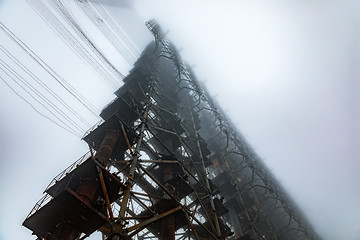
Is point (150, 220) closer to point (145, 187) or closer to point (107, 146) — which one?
point (145, 187)

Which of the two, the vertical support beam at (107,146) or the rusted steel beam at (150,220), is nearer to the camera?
the rusted steel beam at (150,220)

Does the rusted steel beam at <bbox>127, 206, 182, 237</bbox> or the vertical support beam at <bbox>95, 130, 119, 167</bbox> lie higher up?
the vertical support beam at <bbox>95, 130, 119, 167</bbox>

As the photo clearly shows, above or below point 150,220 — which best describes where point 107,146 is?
above

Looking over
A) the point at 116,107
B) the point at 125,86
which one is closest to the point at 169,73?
the point at 125,86

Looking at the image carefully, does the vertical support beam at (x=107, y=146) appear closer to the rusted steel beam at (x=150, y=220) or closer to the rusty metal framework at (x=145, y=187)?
the rusty metal framework at (x=145, y=187)

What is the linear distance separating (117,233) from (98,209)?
1784 mm

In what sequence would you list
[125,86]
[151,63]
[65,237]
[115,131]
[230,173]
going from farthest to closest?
[151,63]
[230,173]
[125,86]
[115,131]
[65,237]

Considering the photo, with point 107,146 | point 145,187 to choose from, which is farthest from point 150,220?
point 107,146

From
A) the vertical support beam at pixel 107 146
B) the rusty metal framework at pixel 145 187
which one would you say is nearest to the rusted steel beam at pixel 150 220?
the rusty metal framework at pixel 145 187

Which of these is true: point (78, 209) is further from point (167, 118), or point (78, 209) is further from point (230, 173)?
point (230, 173)

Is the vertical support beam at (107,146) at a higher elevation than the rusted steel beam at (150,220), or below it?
higher

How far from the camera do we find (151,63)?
24.0 m

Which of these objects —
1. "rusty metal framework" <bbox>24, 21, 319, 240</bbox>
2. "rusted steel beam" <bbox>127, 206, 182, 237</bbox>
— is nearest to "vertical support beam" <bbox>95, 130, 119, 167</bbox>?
"rusty metal framework" <bbox>24, 21, 319, 240</bbox>

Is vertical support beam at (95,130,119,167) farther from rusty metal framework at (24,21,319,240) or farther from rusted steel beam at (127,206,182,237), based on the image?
rusted steel beam at (127,206,182,237)
